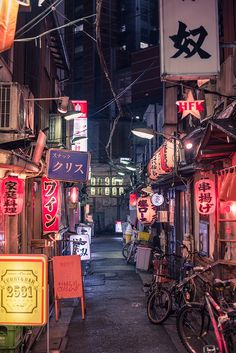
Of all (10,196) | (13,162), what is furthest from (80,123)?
(13,162)

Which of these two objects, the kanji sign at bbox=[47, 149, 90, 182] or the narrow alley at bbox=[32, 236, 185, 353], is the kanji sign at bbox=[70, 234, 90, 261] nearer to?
the narrow alley at bbox=[32, 236, 185, 353]

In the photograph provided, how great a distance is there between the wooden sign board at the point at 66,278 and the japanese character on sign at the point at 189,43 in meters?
7.43

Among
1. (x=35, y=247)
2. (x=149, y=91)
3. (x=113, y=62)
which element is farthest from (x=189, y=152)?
(x=113, y=62)

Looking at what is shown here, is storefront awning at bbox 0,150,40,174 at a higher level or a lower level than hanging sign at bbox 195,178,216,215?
higher

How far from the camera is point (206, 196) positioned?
486 inches

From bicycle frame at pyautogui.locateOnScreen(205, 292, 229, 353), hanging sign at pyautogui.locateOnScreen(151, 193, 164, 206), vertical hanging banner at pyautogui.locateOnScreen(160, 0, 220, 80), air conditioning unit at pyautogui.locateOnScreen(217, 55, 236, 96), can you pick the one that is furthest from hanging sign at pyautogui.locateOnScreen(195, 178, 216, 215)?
hanging sign at pyautogui.locateOnScreen(151, 193, 164, 206)

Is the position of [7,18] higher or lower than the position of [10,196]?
higher

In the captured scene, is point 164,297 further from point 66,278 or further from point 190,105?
point 190,105

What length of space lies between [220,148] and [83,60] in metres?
56.1

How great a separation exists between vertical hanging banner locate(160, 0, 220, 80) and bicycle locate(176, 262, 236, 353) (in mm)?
4793

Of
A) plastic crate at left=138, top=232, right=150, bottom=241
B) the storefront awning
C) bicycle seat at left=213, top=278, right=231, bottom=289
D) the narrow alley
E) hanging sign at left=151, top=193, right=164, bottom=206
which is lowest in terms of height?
the narrow alley

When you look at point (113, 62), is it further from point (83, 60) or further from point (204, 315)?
point (204, 315)

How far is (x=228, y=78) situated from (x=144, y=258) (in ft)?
43.6

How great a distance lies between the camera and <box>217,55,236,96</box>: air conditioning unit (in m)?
11.4
